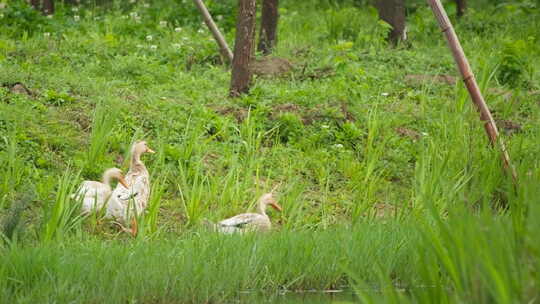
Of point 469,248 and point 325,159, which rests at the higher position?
point 469,248

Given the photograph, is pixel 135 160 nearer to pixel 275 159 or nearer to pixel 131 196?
pixel 131 196

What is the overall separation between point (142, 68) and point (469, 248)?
302 inches

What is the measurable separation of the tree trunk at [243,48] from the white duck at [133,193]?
2.40 meters

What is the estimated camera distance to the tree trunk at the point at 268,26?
12.5 meters

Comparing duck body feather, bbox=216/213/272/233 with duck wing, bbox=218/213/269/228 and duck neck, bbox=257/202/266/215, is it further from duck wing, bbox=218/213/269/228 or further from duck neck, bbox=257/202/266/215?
duck neck, bbox=257/202/266/215

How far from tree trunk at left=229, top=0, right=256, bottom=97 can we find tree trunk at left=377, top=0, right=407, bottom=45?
13.1 feet

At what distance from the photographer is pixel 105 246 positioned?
597 centimetres

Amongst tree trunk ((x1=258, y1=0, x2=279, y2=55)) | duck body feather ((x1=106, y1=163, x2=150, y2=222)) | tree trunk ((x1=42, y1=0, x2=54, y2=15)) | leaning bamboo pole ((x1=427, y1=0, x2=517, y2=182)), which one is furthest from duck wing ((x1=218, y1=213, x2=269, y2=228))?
tree trunk ((x1=42, y1=0, x2=54, y2=15))

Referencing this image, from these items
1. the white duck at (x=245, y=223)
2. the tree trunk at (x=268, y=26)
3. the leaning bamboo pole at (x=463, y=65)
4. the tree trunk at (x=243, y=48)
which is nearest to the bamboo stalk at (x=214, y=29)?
the tree trunk at (x=243, y=48)

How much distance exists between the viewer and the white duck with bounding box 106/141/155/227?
7.14m

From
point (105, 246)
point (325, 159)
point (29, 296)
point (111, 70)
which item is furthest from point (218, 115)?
point (29, 296)

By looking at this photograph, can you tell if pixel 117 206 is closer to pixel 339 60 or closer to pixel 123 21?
pixel 339 60

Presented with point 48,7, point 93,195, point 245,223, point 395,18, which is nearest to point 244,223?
point 245,223

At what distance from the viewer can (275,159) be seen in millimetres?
8797
